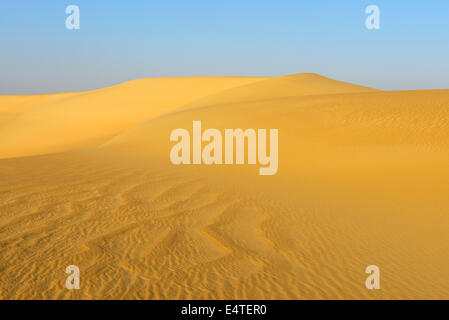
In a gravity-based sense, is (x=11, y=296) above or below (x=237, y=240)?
below

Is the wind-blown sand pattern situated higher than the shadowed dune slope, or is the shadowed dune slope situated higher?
the shadowed dune slope

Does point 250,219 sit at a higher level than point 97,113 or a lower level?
lower

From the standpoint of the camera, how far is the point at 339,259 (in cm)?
412

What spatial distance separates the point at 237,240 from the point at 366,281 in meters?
1.57

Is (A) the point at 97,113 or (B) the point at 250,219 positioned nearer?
(B) the point at 250,219

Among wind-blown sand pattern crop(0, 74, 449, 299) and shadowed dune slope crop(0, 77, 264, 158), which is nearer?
wind-blown sand pattern crop(0, 74, 449, 299)

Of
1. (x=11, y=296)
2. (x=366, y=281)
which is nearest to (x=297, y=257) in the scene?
(x=366, y=281)

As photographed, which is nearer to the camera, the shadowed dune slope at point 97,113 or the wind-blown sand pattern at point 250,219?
the wind-blown sand pattern at point 250,219

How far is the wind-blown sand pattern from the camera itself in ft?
11.3

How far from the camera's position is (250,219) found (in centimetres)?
546

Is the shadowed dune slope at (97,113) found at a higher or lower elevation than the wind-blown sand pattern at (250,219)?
higher

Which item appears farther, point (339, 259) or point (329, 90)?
point (329, 90)

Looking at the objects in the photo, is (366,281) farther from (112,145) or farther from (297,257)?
(112,145)

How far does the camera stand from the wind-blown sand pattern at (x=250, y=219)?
346 centimetres
